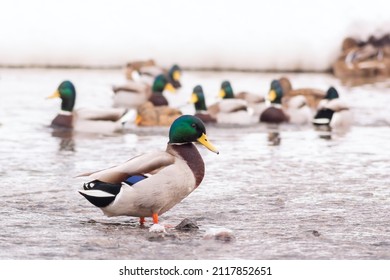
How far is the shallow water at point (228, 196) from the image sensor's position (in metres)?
6.49

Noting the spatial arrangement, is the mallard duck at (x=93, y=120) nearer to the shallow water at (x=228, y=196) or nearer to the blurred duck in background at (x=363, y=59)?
the shallow water at (x=228, y=196)

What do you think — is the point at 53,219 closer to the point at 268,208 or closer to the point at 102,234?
the point at 102,234

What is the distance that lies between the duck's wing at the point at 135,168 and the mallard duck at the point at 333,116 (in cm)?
789

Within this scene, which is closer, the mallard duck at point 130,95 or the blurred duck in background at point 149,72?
the mallard duck at point 130,95

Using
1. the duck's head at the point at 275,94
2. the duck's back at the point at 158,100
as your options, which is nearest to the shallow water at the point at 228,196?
the duck's head at the point at 275,94

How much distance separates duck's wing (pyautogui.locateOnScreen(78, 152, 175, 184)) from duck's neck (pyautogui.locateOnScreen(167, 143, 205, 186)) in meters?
0.09

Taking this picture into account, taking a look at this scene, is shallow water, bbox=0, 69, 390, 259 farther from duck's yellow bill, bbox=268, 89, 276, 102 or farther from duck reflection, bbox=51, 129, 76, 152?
duck's yellow bill, bbox=268, 89, 276, 102

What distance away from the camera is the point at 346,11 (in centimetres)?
2844

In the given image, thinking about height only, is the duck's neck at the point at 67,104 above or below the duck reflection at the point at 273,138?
above

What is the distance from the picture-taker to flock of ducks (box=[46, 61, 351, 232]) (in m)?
6.92

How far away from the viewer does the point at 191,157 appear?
708 cm

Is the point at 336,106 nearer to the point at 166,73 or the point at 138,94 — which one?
the point at 138,94

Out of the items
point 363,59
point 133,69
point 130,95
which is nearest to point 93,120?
point 130,95

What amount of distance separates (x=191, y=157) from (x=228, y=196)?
1.52m
